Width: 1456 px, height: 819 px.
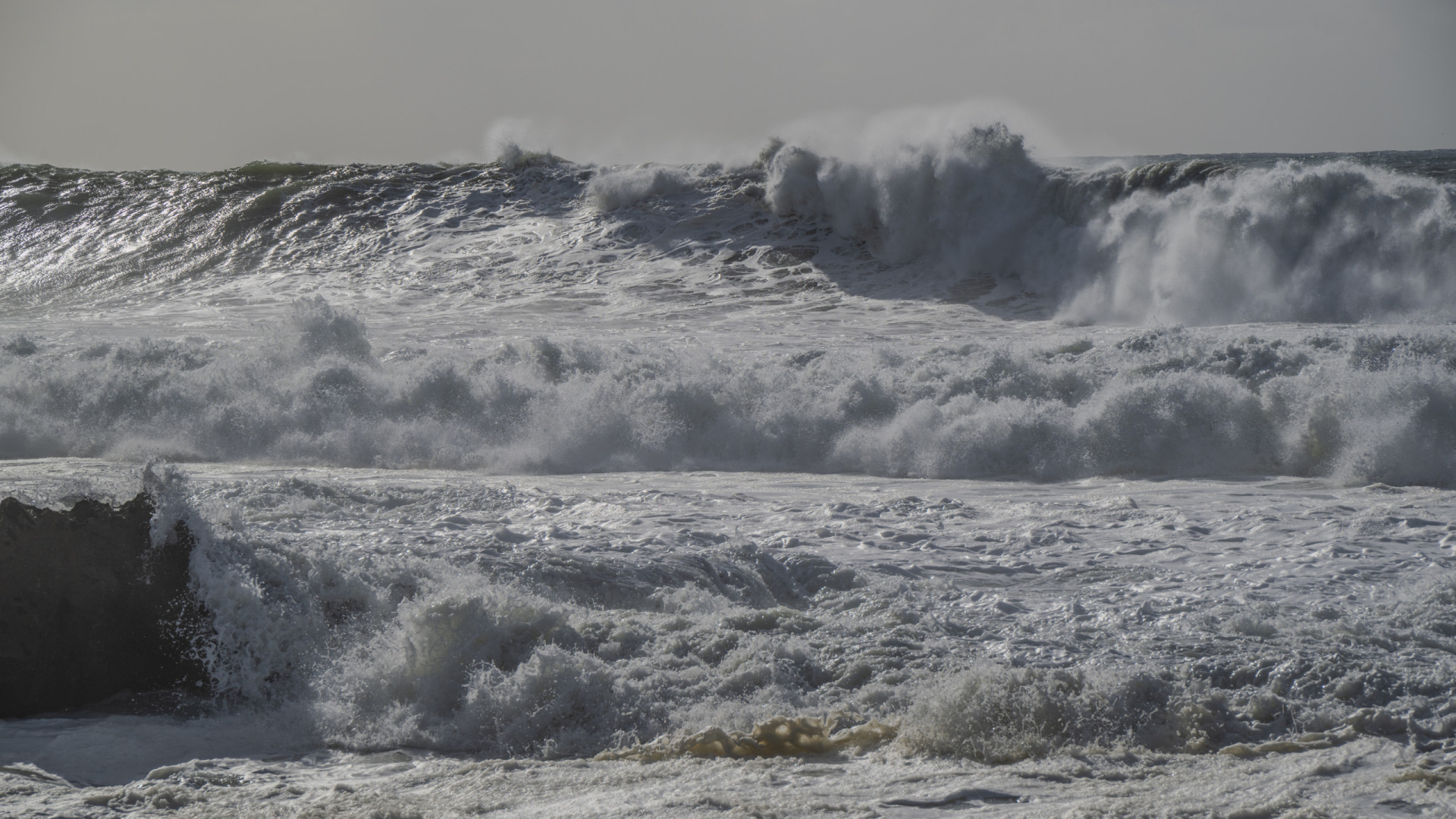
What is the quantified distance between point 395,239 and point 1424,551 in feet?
52.0

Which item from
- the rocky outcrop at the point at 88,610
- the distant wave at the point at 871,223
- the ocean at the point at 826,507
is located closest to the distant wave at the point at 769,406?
the ocean at the point at 826,507

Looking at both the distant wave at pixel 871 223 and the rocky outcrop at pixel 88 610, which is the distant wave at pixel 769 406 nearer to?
the rocky outcrop at pixel 88 610

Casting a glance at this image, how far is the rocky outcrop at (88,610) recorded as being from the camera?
327cm

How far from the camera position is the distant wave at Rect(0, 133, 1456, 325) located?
11242mm

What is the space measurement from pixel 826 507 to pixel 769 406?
2382mm

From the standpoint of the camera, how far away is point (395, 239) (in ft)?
56.4

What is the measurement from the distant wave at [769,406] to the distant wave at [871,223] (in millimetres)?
4169

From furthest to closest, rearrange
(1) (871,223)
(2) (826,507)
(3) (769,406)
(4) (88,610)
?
1. (1) (871,223)
2. (3) (769,406)
3. (2) (826,507)
4. (4) (88,610)

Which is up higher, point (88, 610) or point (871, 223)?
point (871, 223)

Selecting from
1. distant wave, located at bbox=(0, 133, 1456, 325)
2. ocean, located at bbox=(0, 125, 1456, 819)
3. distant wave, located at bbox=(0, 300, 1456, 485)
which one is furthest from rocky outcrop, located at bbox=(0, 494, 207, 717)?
distant wave, located at bbox=(0, 133, 1456, 325)

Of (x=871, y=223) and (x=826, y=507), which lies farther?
(x=871, y=223)

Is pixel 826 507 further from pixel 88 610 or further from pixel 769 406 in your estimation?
pixel 88 610

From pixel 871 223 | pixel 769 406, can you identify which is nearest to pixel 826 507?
pixel 769 406

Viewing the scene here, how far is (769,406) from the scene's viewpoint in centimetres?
795
